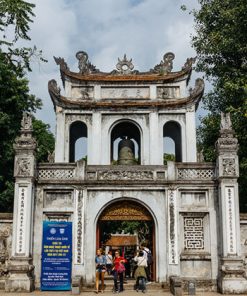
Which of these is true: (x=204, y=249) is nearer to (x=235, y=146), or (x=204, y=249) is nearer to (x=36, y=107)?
(x=235, y=146)

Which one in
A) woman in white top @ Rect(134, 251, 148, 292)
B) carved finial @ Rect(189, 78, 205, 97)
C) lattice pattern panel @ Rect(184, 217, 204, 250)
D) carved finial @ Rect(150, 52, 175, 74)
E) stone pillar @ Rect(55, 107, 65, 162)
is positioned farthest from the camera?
carved finial @ Rect(150, 52, 175, 74)

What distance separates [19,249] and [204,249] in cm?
621

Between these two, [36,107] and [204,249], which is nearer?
[204,249]

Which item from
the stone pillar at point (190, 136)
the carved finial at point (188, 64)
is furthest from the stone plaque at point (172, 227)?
the carved finial at point (188, 64)

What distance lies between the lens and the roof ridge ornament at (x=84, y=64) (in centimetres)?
1831

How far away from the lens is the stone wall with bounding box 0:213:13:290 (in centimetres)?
1466

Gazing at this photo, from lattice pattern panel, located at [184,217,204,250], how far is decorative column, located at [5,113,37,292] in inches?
208

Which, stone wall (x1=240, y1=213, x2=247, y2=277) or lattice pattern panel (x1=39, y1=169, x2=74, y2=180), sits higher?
lattice pattern panel (x1=39, y1=169, x2=74, y2=180)

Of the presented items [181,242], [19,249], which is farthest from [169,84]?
[19,249]

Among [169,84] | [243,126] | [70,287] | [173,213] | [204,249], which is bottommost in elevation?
[70,287]

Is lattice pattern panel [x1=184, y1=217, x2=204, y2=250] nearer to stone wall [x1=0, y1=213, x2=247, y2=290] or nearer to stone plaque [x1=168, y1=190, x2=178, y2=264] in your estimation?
stone plaque [x1=168, y1=190, x2=178, y2=264]

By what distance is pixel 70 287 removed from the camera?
1455 cm

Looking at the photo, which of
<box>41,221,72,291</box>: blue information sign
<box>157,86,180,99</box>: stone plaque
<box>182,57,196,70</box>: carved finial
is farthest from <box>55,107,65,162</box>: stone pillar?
<box>182,57,196,70</box>: carved finial

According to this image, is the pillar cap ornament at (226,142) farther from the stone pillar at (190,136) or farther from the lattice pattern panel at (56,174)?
the lattice pattern panel at (56,174)
